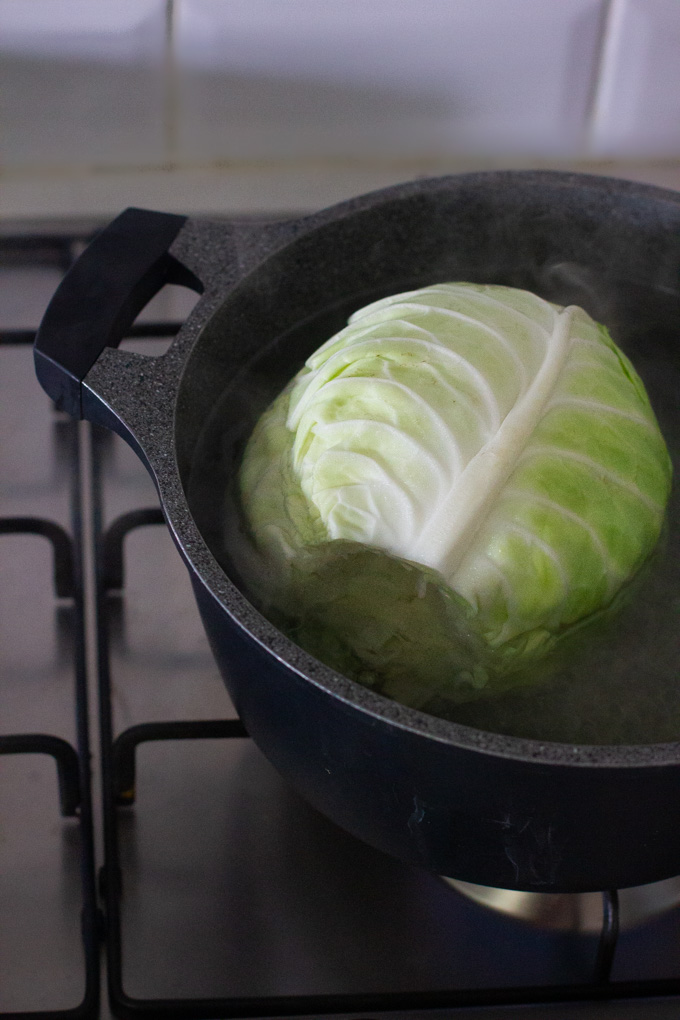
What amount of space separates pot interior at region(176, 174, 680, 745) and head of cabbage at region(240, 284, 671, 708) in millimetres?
47

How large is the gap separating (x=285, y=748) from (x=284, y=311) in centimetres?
57

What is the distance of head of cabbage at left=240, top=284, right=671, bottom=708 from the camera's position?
919mm

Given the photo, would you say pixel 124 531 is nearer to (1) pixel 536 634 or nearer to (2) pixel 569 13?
(1) pixel 536 634

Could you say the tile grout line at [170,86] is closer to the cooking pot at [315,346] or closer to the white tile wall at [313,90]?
the white tile wall at [313,90]

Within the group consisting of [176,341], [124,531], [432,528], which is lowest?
[124,531]

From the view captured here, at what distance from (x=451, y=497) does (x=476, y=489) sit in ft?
0.08

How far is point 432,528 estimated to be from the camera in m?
0.95

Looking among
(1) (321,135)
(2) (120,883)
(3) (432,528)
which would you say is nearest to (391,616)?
(3) (432,528)

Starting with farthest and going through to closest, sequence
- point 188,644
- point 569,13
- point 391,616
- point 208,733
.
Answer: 1. point 569,13
2. point 188,644
3. point 208,733
4. point 391,616

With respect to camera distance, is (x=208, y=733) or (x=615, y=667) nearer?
(x=615, y=667)

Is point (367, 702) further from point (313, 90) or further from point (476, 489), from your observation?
point (313, 90)

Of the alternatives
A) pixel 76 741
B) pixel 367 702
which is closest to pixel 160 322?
pixel 76 741

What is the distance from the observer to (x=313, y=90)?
1.58 m

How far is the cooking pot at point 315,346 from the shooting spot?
744 mm
